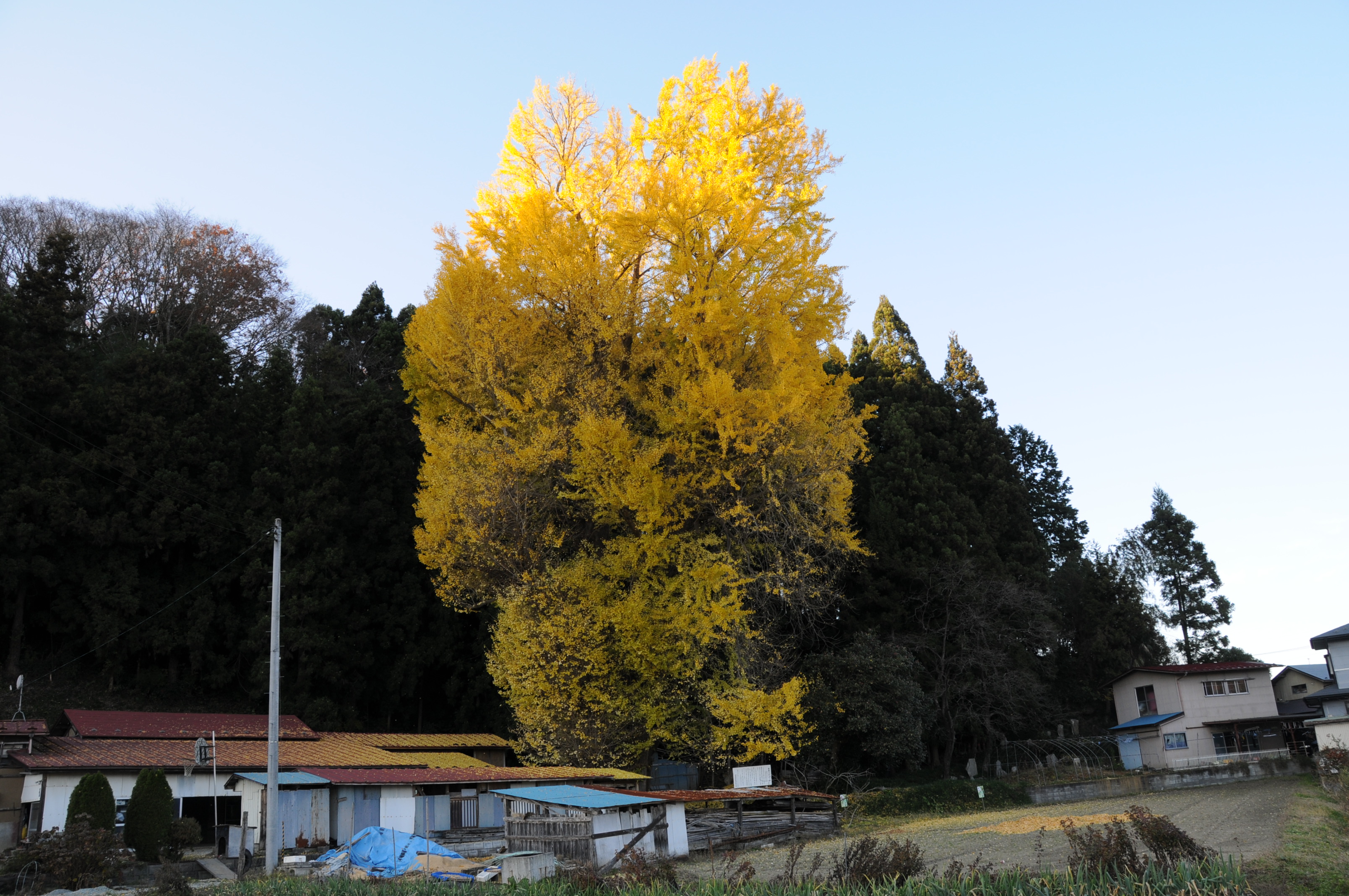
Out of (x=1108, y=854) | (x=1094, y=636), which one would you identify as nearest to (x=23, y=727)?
(x=1108, y=854)

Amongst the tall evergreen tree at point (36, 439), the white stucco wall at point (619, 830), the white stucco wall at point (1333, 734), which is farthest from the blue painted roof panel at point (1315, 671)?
the tall evergreen tree at point (36, 439)

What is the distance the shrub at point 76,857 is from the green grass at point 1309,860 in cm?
1477

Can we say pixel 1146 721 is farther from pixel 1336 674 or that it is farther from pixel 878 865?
pixel 878 865

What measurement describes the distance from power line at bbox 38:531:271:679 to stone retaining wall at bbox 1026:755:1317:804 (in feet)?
71.1

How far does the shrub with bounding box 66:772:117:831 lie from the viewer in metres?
15.2

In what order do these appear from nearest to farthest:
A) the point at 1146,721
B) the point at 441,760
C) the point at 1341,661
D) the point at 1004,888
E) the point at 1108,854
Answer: the point at 1004,888 → the point at 1108,854 → the point at 441,760 → the point at 1341,661 → the point at 1146,721

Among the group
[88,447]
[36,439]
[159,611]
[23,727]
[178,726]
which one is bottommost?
[178,726]

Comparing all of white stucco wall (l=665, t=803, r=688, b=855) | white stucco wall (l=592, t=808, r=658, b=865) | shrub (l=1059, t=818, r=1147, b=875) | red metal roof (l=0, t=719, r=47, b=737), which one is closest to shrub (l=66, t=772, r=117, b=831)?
red metal roof (l=0, t=719, r=47, b=737)

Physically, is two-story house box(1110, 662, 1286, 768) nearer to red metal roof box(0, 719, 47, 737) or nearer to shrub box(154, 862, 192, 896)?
shrub box(154, 862, 192, 896)

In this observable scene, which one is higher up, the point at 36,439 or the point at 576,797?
the point at 36,439

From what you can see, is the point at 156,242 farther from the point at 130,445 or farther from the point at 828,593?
the point at 828,593

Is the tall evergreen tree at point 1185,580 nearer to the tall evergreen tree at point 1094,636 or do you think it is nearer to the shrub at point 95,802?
the tall evergreen tree at point 1094,636

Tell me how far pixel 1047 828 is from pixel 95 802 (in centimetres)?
1618

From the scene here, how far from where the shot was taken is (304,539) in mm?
24656
